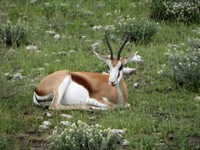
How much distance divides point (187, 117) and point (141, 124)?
855mm

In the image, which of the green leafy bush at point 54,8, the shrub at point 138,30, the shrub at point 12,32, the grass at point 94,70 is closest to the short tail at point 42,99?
the grass at point 94,70

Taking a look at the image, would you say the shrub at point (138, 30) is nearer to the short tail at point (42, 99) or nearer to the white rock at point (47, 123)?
the short tail at point (42, 99)

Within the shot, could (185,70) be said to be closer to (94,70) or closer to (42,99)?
(94,70)

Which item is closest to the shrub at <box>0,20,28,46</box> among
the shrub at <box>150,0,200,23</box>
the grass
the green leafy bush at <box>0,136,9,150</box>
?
the grass

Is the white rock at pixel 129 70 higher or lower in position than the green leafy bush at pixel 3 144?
lower

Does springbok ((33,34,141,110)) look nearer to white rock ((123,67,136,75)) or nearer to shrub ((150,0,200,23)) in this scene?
white rock ((123,67,136,75))

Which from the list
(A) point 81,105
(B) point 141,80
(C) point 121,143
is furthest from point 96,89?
(C) point 121,143

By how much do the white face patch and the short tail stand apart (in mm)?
980

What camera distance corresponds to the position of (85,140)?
721 cm

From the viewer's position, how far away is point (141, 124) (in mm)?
8438

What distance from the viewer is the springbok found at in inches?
382

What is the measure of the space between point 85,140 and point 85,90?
9.53 feet

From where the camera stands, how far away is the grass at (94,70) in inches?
320

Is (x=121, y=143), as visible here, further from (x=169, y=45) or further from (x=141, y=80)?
(x=169, y=45)
